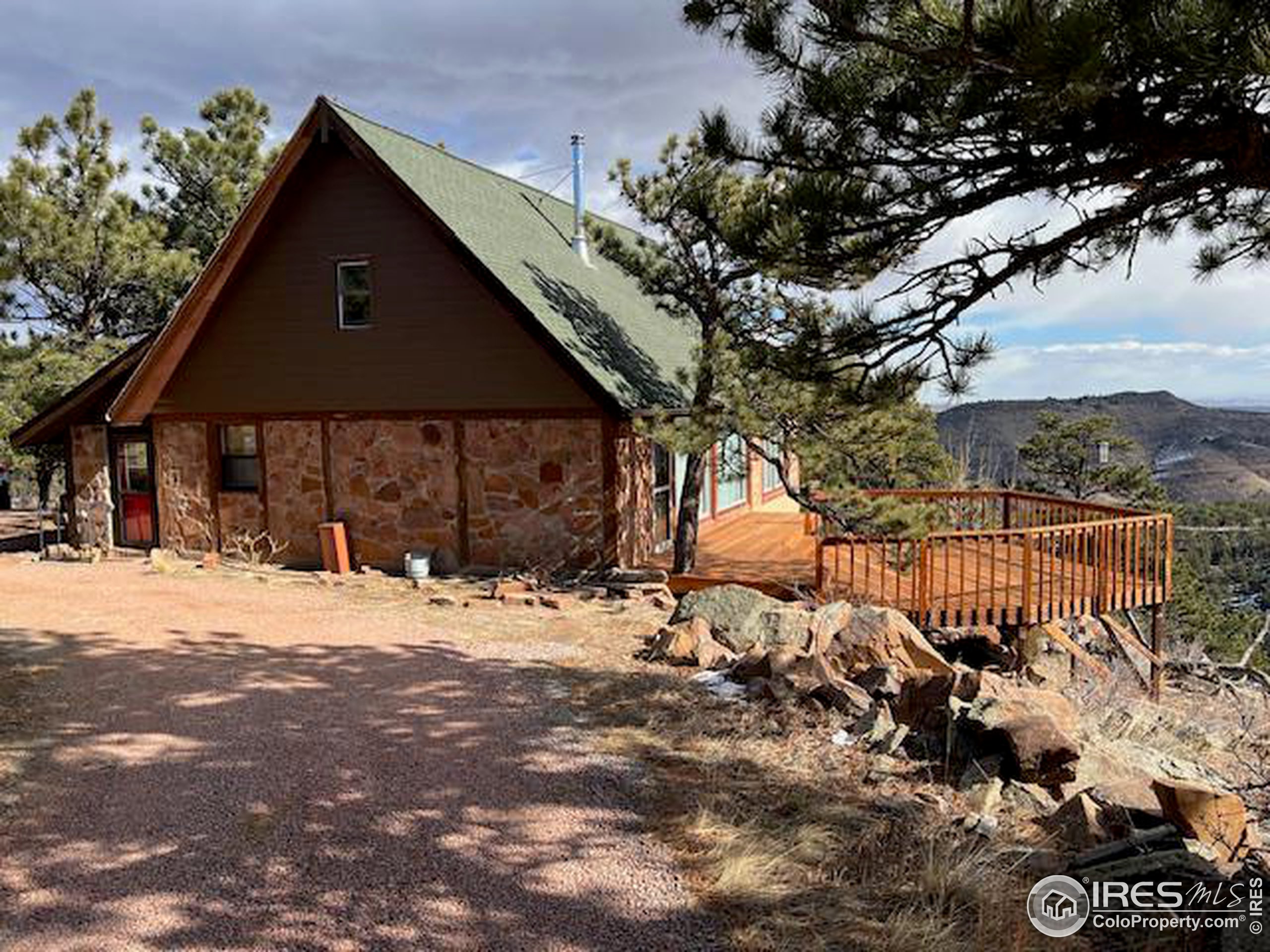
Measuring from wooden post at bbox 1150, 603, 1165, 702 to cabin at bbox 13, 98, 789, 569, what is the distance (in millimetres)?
6270

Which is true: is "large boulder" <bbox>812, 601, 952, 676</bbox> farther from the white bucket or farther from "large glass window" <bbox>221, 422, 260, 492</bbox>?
"large glass window" <bbox>221, 422, 260, 492</bbox>

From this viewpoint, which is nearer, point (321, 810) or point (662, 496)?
point (321, 810)

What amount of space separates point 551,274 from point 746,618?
305 inches

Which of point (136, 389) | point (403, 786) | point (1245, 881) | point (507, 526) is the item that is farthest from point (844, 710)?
point (136, 389)

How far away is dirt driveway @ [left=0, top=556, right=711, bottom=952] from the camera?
3895 millimetres

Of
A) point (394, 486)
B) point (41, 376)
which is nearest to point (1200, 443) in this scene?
point (394, 486)

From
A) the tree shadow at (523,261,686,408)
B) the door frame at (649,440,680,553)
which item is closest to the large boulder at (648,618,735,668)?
the tree shadow at (523,261,686,408)

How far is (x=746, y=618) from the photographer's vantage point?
9062 millimetres

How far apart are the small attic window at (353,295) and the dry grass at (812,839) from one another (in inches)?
369

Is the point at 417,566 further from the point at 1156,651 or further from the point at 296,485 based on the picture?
the point at 1156,651

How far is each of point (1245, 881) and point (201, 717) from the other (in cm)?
652

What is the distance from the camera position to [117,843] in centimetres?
458

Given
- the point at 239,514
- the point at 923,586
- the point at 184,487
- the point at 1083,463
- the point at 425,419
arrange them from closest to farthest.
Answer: the point at 923,586
the point at 425,419
the point at 239,514
the point at 184,487
the point at 1083,463

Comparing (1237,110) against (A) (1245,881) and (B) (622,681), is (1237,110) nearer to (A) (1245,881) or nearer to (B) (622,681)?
(A) (1245,881)
